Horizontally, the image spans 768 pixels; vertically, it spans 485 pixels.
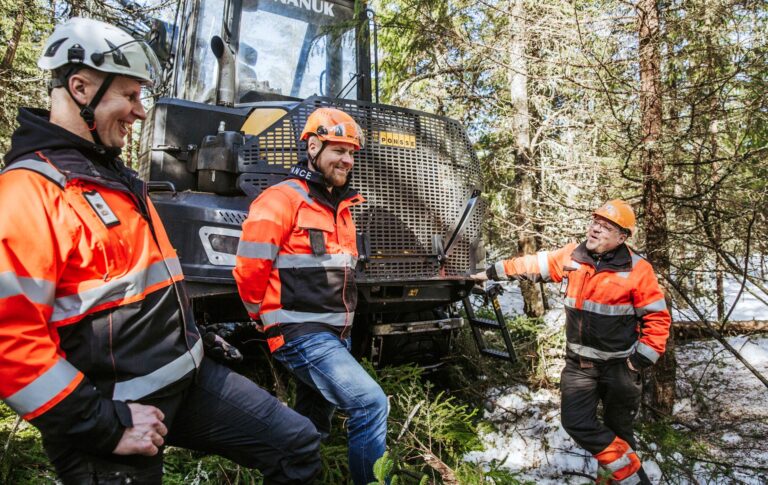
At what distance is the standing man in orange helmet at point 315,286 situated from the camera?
9.04 feet

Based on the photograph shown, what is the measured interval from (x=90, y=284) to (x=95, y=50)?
2.39 ft

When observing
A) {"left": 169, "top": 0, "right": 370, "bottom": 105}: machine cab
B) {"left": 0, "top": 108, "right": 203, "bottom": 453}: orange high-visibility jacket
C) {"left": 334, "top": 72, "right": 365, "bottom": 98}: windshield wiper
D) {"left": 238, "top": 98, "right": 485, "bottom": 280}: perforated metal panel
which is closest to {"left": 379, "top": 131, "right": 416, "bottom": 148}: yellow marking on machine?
{"left": 238, "top": 98, "right": 485, "bottom": 280}: perforated metal panel

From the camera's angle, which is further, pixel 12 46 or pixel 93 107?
pixel 12 46

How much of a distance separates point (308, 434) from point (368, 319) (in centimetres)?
218

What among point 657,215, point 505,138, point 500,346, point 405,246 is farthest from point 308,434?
point 505,138

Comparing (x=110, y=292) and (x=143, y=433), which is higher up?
(x=110, y=292)

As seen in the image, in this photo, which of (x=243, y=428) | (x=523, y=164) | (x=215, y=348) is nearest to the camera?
(x=243, y=428)

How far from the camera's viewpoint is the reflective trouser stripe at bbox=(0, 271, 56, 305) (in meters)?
1.42

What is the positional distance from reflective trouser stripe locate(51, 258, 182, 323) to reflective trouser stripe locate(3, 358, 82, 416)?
15 centimetres

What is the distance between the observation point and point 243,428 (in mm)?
2078

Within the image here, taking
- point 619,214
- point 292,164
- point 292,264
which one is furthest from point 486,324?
point 292,264

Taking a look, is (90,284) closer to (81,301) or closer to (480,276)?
(81,301)

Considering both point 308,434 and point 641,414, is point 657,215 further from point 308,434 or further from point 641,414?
point 308,434

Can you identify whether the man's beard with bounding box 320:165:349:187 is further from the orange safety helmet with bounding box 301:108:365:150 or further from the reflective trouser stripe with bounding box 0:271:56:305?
the reflective trouser stripe with bounding box 0:271:56:305
